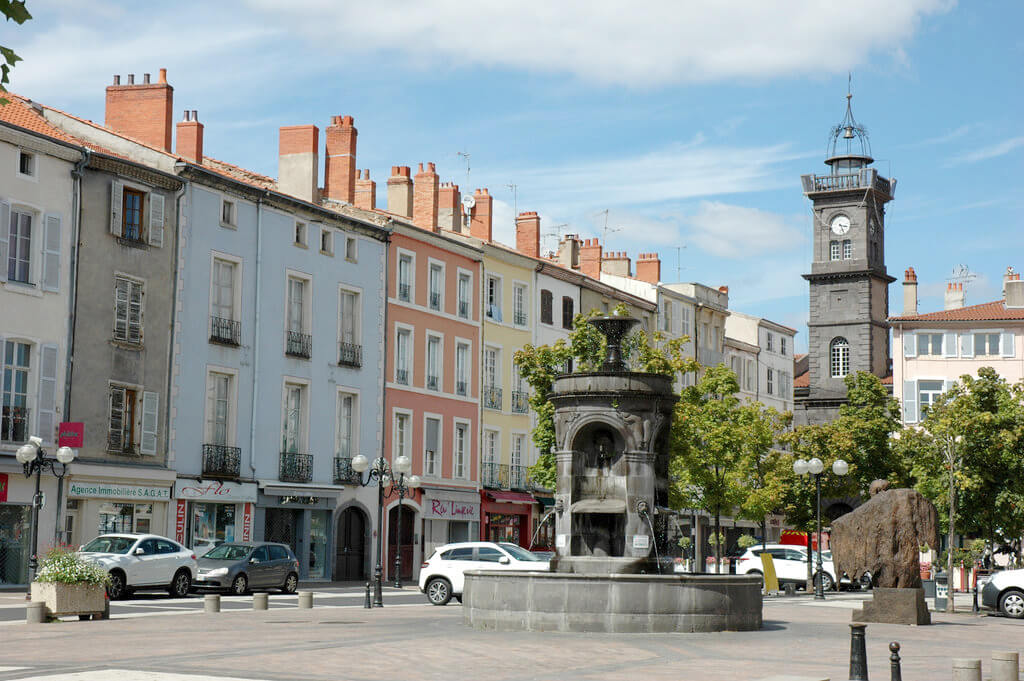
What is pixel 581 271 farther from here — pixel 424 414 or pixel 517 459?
pixel 424 414

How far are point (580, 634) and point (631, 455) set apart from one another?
17.2 ft

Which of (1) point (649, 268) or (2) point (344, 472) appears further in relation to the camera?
(1) point (649, 268)

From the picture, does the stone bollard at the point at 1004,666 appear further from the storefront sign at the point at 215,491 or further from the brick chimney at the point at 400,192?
the brick chimney at the point at 400,192

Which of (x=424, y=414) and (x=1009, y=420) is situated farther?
(x=424, y=414)

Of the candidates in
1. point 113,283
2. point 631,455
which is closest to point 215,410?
point 113,283

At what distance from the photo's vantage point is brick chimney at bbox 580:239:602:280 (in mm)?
69938

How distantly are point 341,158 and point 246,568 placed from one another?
779 inches

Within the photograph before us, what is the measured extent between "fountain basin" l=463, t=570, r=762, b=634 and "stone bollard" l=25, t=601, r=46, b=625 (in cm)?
724

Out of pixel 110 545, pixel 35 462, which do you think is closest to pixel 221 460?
pixel 35 462

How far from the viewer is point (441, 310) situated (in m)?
54.1

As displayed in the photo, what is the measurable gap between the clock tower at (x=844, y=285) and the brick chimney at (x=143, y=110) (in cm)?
5868

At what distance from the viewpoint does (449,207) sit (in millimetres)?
59781

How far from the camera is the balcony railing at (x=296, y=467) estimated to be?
45.1m

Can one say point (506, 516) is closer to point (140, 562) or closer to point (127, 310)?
point (127, 310)
